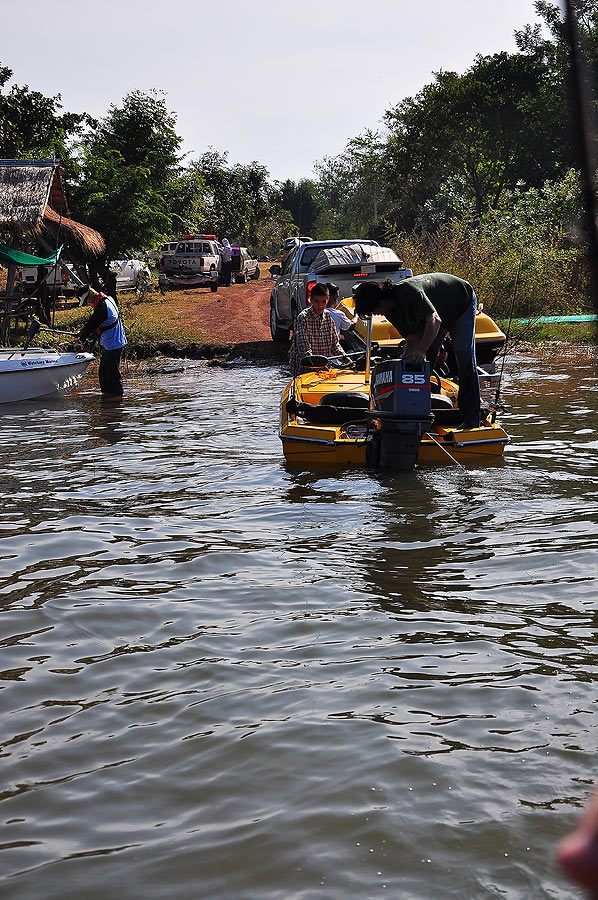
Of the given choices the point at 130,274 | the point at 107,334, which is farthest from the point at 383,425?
the point at 130,274

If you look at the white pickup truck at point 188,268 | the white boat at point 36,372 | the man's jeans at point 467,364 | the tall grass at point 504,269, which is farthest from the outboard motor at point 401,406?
the white pickup truck at point 188,268

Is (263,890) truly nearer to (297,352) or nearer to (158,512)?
(158,512)

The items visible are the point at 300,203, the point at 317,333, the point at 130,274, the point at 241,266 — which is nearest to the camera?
the point at 317,333

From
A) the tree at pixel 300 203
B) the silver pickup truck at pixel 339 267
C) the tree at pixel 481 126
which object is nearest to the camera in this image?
the silver pickup truck at pixel 339 267

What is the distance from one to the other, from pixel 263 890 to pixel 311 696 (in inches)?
53.6

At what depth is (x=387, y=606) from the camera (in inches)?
211

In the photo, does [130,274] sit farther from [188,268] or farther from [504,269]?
[504,269]

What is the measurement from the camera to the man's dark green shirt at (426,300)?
810cm

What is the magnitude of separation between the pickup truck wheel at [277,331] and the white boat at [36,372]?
5.89 m

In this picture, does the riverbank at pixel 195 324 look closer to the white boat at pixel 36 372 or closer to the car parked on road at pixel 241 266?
the white boat at pixel 36 372

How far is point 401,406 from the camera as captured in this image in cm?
777

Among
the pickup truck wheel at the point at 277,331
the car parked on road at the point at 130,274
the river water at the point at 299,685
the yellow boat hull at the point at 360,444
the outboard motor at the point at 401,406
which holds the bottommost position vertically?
the river water at the point at 299,685

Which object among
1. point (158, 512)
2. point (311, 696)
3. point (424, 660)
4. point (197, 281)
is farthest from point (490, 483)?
point (197, 281)

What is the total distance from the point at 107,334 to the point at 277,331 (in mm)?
6603
